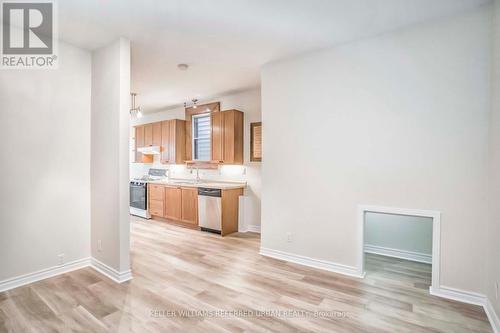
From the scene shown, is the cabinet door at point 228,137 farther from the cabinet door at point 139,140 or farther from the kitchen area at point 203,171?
the cabinet door at point 139,140

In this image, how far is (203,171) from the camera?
5898 mm

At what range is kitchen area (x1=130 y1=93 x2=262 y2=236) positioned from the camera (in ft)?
16.0

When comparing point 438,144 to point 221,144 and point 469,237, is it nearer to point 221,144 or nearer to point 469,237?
point 469,237

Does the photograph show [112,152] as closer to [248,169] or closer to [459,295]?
[248,169]

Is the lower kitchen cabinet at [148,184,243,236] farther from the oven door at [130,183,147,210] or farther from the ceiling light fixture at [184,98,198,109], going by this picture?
the ceiling light fixture at [184,98,198,109]

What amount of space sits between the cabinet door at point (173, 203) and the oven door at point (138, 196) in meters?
0.82

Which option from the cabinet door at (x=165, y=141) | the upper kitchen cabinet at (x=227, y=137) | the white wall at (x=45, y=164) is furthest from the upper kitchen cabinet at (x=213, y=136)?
the white wall at (x=45, y=164)

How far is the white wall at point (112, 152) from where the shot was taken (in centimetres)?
287

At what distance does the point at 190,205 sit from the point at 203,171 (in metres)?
1.00

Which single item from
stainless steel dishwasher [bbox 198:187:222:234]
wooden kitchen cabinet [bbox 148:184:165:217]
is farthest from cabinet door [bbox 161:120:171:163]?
stainless steel dishwasher [bbox 198:187:222:234]

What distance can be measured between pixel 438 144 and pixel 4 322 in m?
4.17

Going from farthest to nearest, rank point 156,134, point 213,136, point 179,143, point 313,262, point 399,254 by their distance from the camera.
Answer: point 156,134, point 179,143, point 213,136, point 399,254, point 313,262

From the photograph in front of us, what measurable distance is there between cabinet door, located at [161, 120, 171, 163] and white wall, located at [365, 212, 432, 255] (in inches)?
178

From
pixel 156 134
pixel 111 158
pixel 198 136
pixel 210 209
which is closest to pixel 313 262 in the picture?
pixel 210 209
